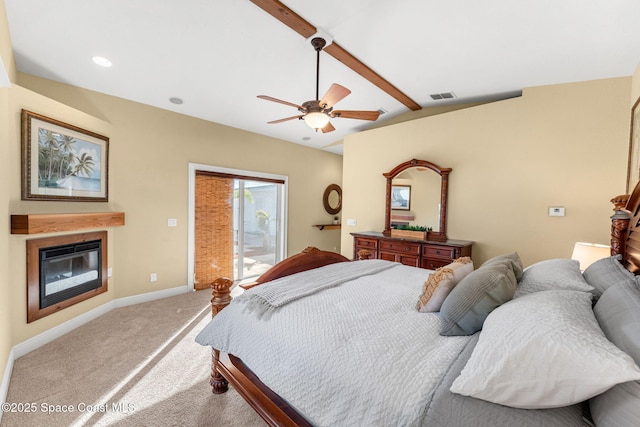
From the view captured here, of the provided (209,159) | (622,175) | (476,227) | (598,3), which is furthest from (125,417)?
(622,175)

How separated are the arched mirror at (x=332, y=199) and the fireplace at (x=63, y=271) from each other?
160 inches

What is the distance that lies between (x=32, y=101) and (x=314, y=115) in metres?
2.60

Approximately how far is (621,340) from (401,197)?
11.2 feet

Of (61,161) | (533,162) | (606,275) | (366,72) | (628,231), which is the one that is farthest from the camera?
(533,162)

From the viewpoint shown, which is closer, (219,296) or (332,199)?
(219,296)

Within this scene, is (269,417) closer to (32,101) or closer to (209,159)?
(32,101)

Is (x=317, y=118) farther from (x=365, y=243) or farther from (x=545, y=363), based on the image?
(x=365, y=243)

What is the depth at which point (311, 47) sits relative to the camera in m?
2.45

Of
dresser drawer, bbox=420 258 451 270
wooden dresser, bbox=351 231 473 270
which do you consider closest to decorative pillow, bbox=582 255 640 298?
wooden dresser, bbox=351 231 473 270

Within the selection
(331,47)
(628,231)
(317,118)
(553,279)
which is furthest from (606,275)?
(331,47)

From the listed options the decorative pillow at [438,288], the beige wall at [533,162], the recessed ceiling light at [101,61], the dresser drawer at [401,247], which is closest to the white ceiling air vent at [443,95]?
the beige wall at [533,162]

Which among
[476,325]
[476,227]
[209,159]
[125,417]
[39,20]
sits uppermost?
[39,20]

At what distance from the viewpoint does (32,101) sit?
2.41 meters

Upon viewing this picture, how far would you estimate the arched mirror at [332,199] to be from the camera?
20.1 feet
